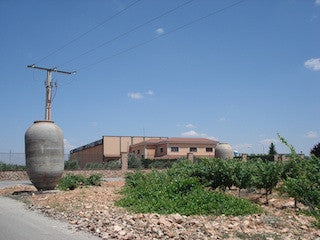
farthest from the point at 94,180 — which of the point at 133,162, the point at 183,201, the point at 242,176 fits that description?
the point at 133,162

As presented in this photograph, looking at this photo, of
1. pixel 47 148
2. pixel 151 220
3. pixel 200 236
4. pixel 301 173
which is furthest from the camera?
pixel 47 148

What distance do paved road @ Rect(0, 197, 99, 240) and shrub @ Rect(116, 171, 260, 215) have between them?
2.04m

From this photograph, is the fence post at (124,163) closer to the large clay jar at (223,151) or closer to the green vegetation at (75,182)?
the large clay jar at (223,151)

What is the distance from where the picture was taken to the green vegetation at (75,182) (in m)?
14.6

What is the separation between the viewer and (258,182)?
11.2 m

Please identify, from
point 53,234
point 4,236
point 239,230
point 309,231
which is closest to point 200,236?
point 239,230

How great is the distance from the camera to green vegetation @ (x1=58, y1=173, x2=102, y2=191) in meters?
14.6

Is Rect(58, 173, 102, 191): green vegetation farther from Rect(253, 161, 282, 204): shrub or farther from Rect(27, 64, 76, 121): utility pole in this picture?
Rect(27, 64, 76, 121): utility pole

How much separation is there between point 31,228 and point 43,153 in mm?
6622

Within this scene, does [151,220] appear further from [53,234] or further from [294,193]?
[294,193]

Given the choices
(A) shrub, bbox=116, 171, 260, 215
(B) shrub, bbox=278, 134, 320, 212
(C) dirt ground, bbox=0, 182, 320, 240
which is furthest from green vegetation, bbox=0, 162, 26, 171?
(B) shrub, bbox=278, 134, 320, 212

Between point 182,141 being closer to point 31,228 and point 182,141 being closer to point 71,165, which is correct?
point 71,165

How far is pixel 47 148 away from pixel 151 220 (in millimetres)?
7543

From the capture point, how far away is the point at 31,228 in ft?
25.6
